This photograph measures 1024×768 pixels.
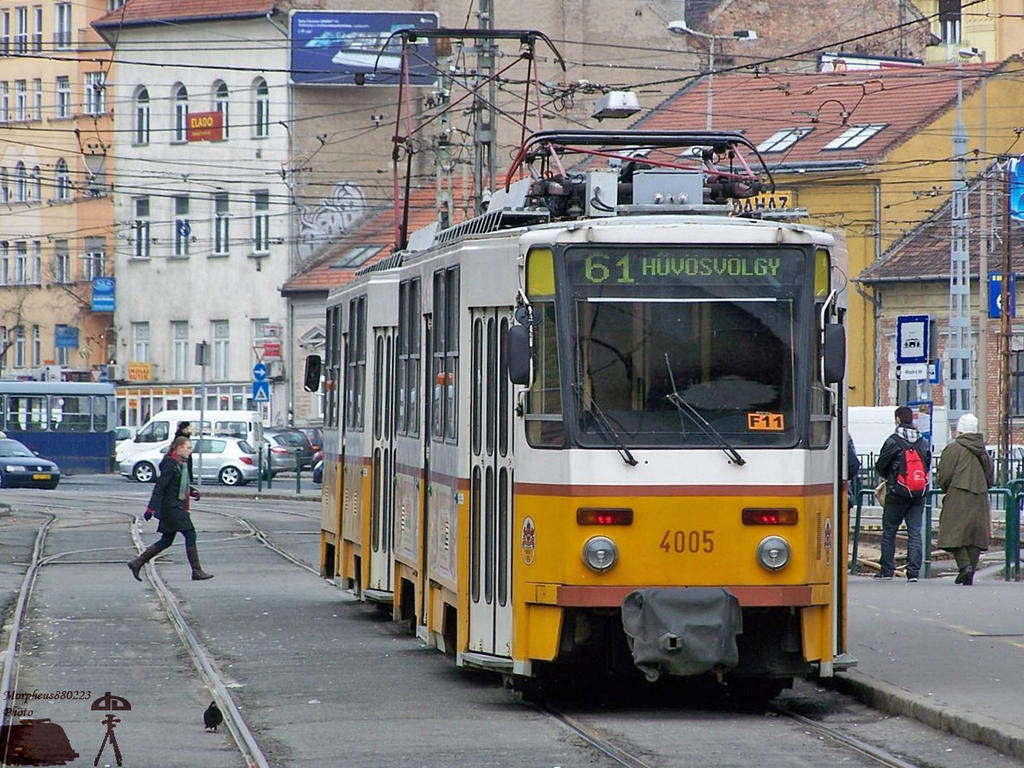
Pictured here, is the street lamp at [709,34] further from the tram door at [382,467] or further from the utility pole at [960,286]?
the tram door at [382,467]

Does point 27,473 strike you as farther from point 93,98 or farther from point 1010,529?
point 1010,529

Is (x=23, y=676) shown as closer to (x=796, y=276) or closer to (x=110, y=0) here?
(x=796, y=276)

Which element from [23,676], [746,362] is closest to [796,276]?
[746,362]

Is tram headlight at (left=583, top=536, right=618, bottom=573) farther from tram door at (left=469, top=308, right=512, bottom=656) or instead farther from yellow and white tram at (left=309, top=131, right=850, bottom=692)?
tram door at (left=469, top=308, right=512, bottom=656)

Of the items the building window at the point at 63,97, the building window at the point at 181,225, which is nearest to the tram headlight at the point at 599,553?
the building window at the point at 181,225

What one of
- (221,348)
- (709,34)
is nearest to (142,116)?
(221,348)

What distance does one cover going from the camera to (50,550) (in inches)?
1066

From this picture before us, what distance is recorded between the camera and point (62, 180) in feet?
241

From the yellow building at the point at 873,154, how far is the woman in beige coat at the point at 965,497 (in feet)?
108

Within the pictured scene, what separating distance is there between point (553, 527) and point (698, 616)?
0.89 m

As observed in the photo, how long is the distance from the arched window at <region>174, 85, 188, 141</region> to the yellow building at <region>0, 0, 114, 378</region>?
14.1ft

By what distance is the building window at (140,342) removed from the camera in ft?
224

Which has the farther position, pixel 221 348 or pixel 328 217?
pixel 221 348

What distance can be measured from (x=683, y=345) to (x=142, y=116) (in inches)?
2288
